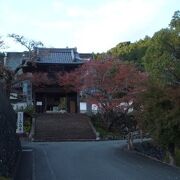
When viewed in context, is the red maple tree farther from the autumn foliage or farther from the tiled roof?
the tiled roof

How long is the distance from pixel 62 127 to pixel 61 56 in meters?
15.7

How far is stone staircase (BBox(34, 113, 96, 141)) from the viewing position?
134 ft

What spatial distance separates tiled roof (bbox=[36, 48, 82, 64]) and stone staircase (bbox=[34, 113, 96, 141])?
7497 millimetres

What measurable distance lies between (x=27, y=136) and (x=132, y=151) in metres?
15.3

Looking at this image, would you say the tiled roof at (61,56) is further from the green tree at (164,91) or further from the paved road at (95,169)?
the paved road at (95,169)

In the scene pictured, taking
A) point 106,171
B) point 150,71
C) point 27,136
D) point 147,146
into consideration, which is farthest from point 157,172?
point 27,136

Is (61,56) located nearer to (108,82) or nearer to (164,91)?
(108,82)

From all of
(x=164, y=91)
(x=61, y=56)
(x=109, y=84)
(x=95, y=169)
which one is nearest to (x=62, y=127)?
(x=109, y=84)

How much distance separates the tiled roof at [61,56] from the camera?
54819 mm

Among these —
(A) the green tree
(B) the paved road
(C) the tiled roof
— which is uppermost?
(C) the tiled roof

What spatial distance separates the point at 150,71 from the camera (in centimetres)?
2559

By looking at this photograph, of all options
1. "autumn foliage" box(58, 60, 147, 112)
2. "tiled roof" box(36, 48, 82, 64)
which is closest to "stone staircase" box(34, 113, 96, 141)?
"autumn foliage" box(58, 60, 147, 112)

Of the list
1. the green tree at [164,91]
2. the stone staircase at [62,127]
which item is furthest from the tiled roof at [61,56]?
the green tree at [164,91]

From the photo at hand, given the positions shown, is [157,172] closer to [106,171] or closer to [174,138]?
[106,171]
